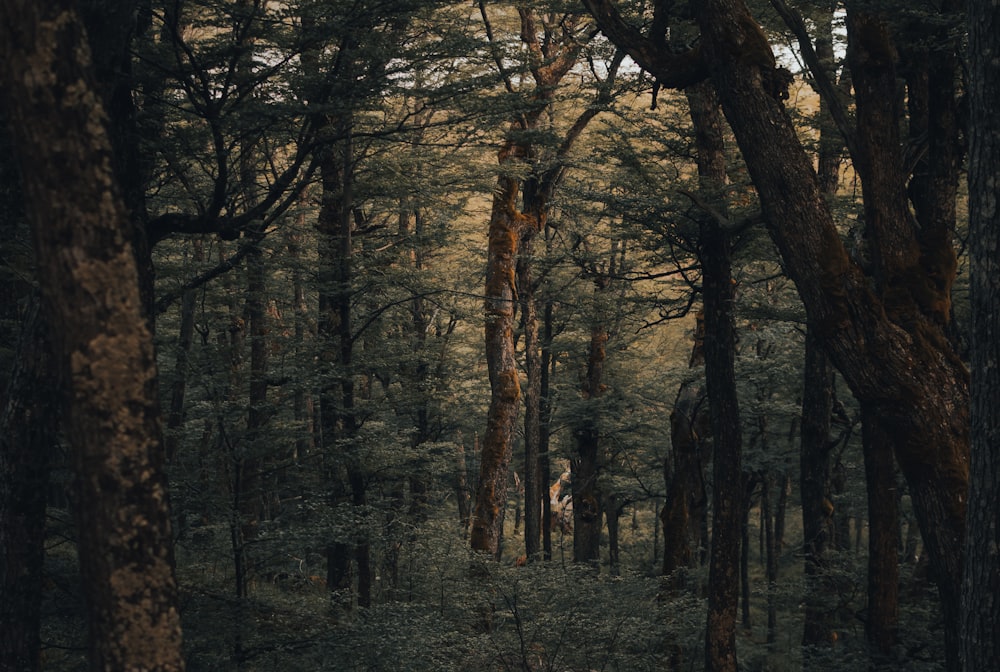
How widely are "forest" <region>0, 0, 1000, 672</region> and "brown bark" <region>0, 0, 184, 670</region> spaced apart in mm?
15

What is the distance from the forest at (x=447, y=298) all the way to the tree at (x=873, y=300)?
0.07 ft

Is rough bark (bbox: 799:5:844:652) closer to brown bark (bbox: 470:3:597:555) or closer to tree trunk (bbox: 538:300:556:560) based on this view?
brown bark (bbox: 470:3:597:555)

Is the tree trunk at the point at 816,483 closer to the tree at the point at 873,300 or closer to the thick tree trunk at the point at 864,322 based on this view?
the tree at the point at 873,300

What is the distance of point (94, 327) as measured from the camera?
3684 mm

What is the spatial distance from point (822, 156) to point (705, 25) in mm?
5812

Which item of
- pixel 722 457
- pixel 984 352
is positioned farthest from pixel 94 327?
pixel 722 457

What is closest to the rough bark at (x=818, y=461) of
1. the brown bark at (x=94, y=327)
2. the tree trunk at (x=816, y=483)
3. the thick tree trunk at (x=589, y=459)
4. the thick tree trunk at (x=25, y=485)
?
the tree trunk at (x=816, y=483)

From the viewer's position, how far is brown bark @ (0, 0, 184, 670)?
362 cm

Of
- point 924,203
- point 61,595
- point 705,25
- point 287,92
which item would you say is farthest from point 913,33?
point 61,595

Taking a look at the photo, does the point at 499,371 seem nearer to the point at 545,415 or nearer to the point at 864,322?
A: the point at 864,322

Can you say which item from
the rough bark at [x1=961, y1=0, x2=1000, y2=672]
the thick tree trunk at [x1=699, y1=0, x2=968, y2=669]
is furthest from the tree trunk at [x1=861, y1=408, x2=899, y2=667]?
the rough bark at [x1=961, y1=0, x2=1000, y2=672]

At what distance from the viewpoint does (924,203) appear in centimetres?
690

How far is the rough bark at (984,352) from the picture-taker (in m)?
3.45

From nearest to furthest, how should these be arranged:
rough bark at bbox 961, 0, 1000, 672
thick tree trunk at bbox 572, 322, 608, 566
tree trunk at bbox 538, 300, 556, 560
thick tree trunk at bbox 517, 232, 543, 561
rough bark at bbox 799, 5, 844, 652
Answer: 1. rough bark at bbox 961, 0, 1000, 672
2. rough bark at bbox 799, 5, 844, 652
3. thick tree trunk at bbox 517, 232, 543, 561
4. thick tree trunk at bbox 572, 322, 608, 566
5. tree trunk at bbox 538, 300, 556, 560
